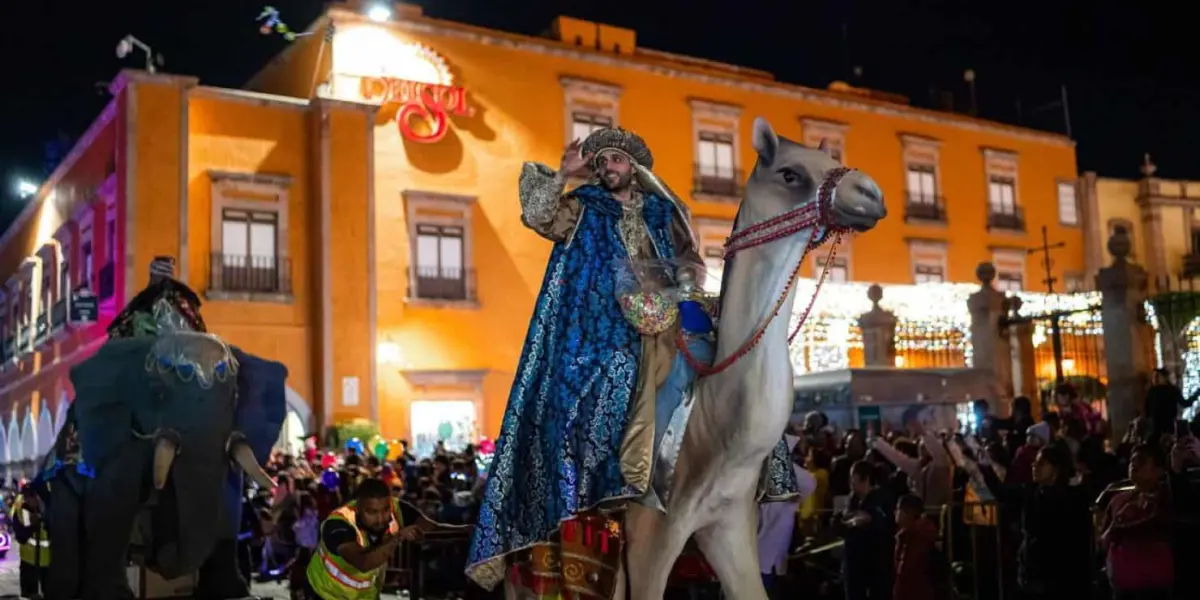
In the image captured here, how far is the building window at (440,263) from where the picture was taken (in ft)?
90.4

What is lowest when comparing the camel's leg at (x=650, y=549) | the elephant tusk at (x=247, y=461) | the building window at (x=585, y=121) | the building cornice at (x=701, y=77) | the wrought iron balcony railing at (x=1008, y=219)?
the camel's leg at (x=650, y=549)

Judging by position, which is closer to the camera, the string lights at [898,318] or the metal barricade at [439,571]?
the metal barricade at [439,571]

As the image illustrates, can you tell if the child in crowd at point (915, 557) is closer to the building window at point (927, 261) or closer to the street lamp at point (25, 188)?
the building window at point (927, 261)

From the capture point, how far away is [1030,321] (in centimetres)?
1759

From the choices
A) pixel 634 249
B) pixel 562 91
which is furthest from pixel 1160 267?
pixel 634 249

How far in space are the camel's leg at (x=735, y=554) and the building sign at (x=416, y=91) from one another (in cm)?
2344

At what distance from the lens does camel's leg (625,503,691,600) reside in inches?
186

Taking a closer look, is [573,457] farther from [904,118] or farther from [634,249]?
[904,118]

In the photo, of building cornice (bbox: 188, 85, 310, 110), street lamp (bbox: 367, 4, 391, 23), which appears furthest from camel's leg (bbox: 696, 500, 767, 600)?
street lamp (bbox: 367, 4, 391, 23)

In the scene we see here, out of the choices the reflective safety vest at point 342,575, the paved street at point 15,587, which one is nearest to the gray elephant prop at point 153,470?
the reflective safety vest at point 342,575

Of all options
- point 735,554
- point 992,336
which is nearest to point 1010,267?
point 992,336

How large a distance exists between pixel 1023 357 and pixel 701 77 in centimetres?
1604

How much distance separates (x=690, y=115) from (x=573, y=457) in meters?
27.9

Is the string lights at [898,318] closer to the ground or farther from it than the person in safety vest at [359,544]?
farther from it
